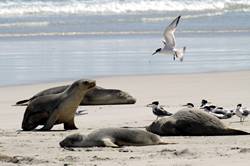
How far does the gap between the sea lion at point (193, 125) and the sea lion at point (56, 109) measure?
1.65 meters

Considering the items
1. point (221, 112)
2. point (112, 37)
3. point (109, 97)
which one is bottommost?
point (112, 37)

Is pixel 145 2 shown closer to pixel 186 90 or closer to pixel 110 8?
pixel 110 8

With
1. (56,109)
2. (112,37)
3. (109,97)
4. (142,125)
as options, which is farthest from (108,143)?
(112,37)

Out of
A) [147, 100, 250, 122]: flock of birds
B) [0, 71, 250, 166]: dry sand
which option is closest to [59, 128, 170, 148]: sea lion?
[0, 71, 250, 166]: dry sand

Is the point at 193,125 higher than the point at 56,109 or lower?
higher

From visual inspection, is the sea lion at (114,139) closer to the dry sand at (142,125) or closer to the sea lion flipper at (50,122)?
the dry sand at (142,125)

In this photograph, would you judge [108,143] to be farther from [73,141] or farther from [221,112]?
[221,112]

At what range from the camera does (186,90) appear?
48.7 feet

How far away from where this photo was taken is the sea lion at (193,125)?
9.23 m

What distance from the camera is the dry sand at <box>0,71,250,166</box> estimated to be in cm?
755

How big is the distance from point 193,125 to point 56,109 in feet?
7.14

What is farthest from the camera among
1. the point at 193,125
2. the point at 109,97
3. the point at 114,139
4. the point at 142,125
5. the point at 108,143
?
the point at 109,97

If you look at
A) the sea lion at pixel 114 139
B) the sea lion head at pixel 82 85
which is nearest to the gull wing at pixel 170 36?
the sea lion head at pixel 82 85

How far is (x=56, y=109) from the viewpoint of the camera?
1069 centimetres
